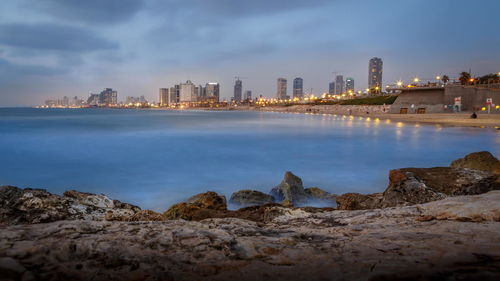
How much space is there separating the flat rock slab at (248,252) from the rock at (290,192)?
6018mm

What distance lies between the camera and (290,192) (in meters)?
9.70

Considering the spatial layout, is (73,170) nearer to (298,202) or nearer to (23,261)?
(298,202)

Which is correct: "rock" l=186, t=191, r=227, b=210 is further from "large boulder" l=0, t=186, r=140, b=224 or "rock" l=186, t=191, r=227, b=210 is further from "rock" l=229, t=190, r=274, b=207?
"large boulder" l=0, t=186, r=140, b=224

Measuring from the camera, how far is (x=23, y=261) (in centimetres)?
232

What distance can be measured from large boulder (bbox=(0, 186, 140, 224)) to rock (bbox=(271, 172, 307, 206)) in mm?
4864

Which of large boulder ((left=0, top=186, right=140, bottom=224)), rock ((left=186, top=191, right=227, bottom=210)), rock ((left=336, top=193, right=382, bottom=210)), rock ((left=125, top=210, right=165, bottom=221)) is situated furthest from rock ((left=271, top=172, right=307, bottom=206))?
large boulder ((left=0, top=186, right=140, bottom=224))

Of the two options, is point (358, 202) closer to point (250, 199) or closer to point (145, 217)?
point (250, 199)

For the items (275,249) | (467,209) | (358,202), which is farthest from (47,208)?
(467,209)

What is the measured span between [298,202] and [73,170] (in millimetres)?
11604

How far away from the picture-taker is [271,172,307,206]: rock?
31.4 ft

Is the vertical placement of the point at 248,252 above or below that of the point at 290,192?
above

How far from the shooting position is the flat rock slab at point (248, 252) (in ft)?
7.25

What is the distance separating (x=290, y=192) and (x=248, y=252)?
7188mm

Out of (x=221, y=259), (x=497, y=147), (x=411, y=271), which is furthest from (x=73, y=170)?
(x=497, y=147)
